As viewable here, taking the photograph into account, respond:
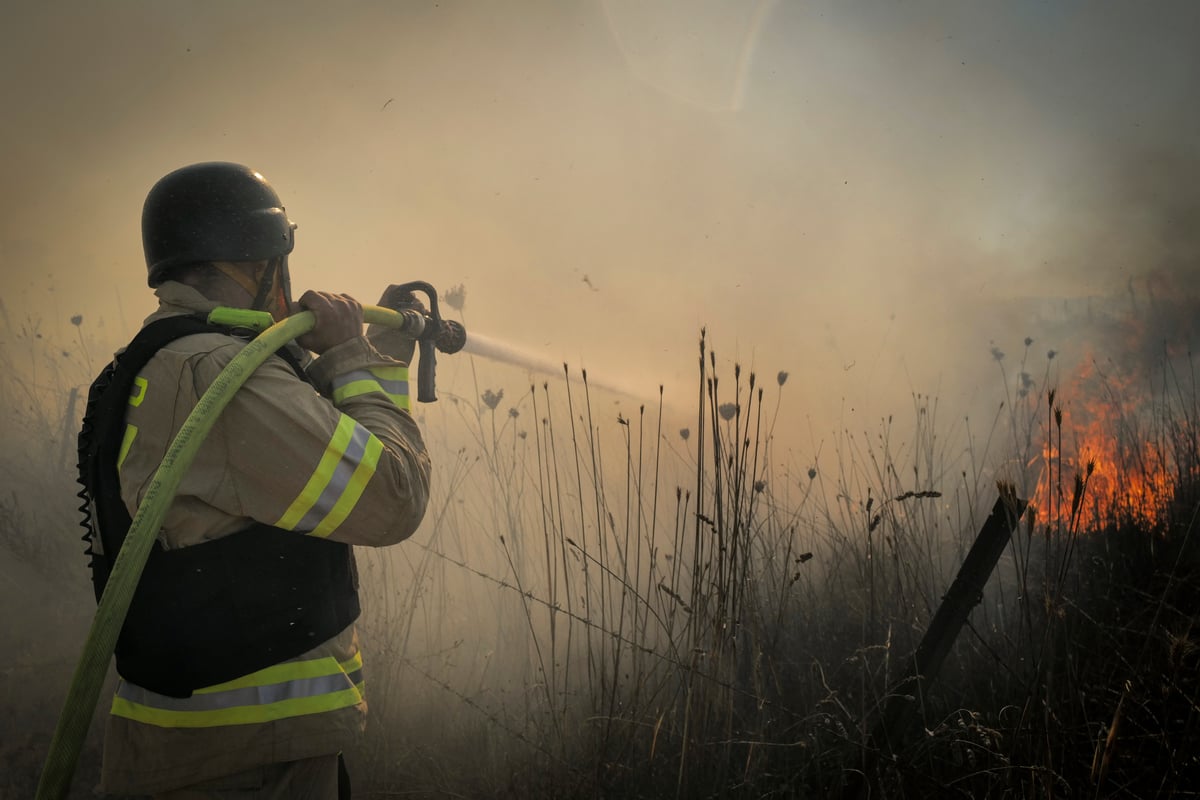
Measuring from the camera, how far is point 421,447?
2.13m

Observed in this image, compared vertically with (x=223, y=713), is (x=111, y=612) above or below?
above

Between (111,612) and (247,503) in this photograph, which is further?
(247,503)

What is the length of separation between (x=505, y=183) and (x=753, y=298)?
2686 millimetres

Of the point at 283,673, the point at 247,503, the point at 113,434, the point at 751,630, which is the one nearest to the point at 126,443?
the point at 113,434

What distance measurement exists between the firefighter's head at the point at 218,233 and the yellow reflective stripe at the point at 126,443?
538 millimetres

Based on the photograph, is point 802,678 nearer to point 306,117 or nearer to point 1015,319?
point 1015,319

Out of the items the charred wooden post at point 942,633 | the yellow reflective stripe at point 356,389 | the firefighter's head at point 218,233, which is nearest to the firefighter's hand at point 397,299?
the firefighter's head at point 218,233

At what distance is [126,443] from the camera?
6.20 feet

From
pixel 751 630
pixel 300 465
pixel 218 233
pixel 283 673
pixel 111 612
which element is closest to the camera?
pixel 111 612

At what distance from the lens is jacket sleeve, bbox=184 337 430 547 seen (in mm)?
1824

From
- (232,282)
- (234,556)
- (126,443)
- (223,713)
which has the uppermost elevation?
(232,282)

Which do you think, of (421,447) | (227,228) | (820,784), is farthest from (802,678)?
(227,228)

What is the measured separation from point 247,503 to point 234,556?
0.46 ft

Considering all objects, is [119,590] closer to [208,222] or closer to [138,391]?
[138,391]
